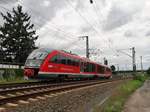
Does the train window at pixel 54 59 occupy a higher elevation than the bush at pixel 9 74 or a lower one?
higher

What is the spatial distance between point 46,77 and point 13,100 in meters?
12.0

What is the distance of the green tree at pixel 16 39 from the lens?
184ft

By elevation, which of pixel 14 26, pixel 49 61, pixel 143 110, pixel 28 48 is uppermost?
pixel 14 26

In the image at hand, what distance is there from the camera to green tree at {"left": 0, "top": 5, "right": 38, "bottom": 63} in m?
56.0

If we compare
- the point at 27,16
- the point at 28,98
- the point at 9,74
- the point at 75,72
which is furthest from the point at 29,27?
the point at 28,98

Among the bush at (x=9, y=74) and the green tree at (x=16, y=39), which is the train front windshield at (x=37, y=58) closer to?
the bush at (x=9, y=74)

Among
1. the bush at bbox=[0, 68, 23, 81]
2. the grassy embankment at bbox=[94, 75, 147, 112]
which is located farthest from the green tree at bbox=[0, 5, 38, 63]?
the grassy embankment at bbox=[94, 75, 147, 112]

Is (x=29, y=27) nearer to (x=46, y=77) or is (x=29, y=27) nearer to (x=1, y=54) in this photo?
(x=1, y=54)

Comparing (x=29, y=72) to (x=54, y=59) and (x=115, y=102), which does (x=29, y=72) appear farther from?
(x=115, y=102)

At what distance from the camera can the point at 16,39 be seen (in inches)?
2270

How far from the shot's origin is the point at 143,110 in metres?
11.8

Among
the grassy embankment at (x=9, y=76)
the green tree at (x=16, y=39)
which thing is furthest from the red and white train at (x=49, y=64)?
the green tree at (x=16, y=39)

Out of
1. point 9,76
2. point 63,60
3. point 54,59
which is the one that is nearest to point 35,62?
point 54,59

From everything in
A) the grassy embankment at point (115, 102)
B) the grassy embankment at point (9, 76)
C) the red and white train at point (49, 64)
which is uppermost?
the red and white train at point (49, 64)
